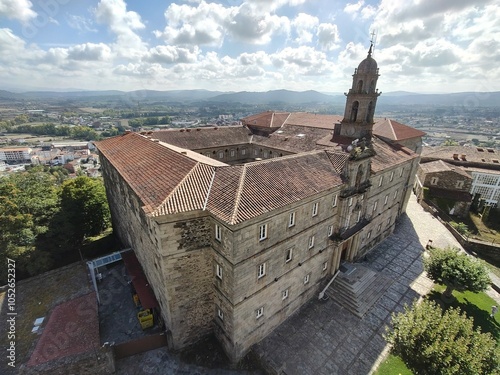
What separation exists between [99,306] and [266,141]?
37309 millimetres

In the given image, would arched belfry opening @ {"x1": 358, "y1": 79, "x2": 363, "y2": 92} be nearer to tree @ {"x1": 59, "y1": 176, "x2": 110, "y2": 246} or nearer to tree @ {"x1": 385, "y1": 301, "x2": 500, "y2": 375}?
tree @ {"x1": 385, "y1": 301, "x2": 500, "y2": 375}

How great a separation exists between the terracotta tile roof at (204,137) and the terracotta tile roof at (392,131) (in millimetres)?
24402

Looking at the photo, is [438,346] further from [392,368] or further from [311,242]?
[311,242]

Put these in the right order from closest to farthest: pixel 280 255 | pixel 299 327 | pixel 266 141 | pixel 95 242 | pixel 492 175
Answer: pixel 280 255, pixel 299 327, pixel 95 242, pixel 266 141, pixel 492 175

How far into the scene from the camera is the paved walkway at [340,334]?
2159cm

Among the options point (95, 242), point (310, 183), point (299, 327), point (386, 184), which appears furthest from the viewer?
point (95, 242)

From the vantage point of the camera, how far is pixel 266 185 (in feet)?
69.0

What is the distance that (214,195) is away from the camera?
1989 cm

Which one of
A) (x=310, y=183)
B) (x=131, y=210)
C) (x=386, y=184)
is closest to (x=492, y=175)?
(x=386, y=184)

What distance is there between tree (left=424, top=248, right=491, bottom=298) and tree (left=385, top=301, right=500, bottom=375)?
976 cm

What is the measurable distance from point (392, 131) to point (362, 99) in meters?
11.3

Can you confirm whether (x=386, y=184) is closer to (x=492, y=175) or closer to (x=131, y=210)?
(x=131, y=210)

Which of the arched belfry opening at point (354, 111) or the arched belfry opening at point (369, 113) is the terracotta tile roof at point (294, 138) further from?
the arched belfry opening at point (369, 113)

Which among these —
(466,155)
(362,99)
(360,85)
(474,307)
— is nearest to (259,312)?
(474,307)
